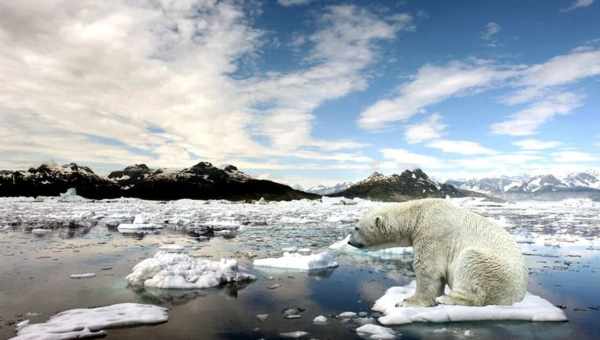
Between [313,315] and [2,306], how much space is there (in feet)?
14.6

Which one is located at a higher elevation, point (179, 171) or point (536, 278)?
point (179, 171)

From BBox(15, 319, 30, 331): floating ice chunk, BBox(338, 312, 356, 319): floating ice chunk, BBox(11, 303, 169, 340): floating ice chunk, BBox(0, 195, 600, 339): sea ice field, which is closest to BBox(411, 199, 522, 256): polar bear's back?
BBox(0, 195, 600, 339): sea ice field

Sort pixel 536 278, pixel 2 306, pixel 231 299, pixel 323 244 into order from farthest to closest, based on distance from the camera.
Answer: pixel 323 244, pixel 536 278, pixel 231 299, pixel 2 306

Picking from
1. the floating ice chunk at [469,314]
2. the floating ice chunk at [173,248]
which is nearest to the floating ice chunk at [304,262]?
the floating ice chunk at [173,248]

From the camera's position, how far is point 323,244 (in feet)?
47.2

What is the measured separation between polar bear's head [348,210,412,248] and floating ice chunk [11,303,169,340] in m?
3.25

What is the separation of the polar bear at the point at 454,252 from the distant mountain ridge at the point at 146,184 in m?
132

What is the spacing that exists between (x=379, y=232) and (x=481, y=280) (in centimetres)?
173

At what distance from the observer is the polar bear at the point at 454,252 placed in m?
5.68

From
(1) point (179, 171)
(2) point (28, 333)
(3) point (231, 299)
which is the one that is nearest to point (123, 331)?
(2) point (28, 333)

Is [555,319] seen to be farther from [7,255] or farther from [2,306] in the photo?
[7,255]

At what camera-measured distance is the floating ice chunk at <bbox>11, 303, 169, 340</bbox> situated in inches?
187

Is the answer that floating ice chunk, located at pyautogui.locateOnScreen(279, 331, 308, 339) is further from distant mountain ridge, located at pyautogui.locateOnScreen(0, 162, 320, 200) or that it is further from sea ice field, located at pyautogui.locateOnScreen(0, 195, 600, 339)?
distant mountain ridge, located at pyautogui.locateOnScreen(0, 162, 320, 200)

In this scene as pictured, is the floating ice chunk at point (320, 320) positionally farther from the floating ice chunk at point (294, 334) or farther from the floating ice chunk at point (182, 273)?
the floating ice chunk at point (182, 273)
